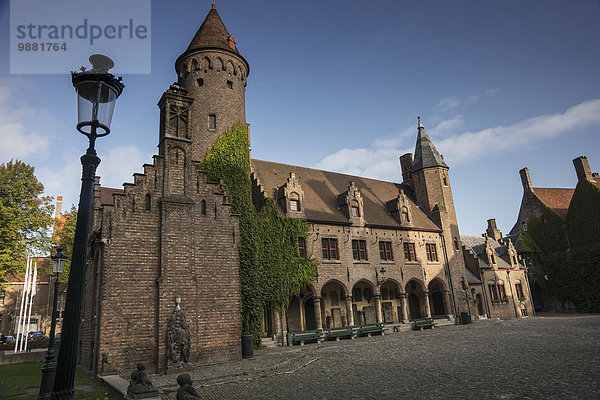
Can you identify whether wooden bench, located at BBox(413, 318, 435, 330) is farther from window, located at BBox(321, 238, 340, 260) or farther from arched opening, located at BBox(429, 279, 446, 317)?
window, located at BBox(321, 238, 340, 260)

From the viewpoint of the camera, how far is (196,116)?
21266mm

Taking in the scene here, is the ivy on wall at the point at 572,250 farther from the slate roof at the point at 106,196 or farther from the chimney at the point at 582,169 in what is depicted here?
the slate roof at the point at 106,196

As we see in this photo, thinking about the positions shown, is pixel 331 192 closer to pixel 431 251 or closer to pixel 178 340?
pixel 431 251

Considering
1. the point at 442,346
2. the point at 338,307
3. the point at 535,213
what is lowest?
the point at 442,346

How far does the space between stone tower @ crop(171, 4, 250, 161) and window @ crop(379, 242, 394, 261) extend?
49.8 ft

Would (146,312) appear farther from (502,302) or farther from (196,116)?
(502,302)

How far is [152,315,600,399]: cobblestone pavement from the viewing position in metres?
8.46

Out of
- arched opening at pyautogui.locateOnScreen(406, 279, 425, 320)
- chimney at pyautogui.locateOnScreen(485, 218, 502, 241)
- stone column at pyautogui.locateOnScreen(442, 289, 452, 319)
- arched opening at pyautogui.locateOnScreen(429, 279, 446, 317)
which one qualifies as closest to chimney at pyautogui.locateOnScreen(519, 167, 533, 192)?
chimney at pyautogui.locateOnScreen(485, 218, 502, 241)

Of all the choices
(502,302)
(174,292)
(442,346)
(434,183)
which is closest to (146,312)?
(174,292)

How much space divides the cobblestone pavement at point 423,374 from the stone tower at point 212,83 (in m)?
12.1

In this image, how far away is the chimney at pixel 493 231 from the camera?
2053 inches

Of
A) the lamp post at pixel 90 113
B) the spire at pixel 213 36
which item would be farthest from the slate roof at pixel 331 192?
the lamp post at pixel 90 113

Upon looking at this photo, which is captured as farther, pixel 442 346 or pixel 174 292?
pixel 442 346

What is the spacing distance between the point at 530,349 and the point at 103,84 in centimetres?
1653
